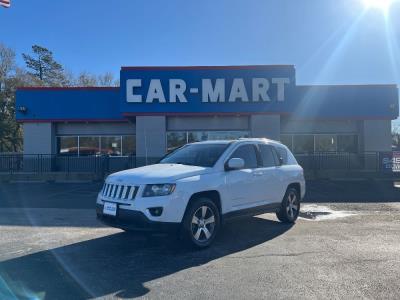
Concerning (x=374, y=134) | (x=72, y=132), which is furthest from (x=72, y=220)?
(x=374, y=134)

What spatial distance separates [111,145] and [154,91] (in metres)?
4.68

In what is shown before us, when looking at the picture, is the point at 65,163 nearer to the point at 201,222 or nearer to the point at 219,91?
the point at 219,91

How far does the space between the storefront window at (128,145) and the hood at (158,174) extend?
1724cm

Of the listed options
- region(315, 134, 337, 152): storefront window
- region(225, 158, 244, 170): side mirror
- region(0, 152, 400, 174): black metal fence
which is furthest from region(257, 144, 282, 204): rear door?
region(315, 134, 337, 152): storefront window

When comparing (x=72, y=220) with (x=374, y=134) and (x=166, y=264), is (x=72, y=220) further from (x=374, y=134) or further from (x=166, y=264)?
(x=374, y=134)

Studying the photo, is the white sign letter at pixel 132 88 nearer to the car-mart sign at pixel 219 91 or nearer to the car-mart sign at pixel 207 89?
the car-mart sign at pixel 207 89

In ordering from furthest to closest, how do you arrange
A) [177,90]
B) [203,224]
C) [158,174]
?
1. [177,90]
2. [203,224]
3. [158,174]

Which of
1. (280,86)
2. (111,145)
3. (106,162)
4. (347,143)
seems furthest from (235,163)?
(347,143)

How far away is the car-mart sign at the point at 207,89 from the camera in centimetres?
2156

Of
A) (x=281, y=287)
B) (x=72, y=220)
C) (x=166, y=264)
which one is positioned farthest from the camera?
(x=72, y=220)

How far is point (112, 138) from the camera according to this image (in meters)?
24.2

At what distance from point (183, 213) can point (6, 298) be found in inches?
106

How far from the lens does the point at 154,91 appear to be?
2155 cm

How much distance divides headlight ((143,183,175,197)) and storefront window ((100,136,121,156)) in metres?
18.2
